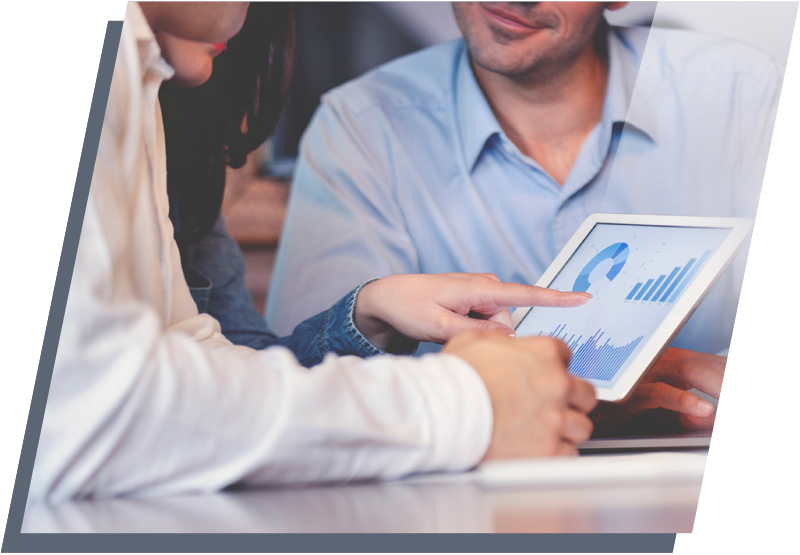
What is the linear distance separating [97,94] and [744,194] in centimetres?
76

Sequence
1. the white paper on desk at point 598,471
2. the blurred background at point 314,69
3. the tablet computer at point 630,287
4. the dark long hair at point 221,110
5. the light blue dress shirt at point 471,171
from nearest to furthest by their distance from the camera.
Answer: the white paper on desk at point 598,471
the tablet computer at point 630,287
the dark long hair at point 221,110
the light blue dress shirt at point 471,171
the blurred background at point 314,69

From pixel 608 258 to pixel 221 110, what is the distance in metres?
0.56

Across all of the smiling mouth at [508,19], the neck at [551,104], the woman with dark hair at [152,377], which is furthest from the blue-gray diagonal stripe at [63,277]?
the neck at [551,104]

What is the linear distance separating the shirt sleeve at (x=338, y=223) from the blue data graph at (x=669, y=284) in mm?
484

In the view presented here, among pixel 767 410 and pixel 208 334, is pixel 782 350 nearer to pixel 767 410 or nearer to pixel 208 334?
pixel 767 410

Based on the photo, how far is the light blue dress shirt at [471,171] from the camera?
1102 mm

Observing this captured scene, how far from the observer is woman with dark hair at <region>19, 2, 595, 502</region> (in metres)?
0.40

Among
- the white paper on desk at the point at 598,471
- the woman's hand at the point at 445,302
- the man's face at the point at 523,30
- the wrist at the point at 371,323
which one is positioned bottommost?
the wrist at the point at 371,323

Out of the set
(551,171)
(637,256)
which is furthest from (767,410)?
(551,171)

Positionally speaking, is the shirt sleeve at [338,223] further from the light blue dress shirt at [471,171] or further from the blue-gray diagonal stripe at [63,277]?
the blue-gray diagonal stripe at [63,277]

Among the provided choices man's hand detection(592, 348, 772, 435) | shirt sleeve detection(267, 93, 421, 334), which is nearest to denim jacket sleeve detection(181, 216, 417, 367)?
shirt sleeve detection(267, 93, 421, 334)

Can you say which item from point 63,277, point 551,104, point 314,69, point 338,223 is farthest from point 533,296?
point 314,69

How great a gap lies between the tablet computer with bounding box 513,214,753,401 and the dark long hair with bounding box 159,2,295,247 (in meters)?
0.45

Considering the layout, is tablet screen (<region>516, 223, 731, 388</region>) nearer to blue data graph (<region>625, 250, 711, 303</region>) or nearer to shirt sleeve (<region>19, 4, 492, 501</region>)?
blue data graph (<region>625, 250, 711, 303</region>)
